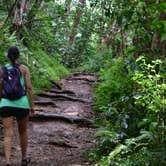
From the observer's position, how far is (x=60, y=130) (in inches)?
375

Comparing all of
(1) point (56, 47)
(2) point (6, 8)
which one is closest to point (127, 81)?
(2) point (6, 8)

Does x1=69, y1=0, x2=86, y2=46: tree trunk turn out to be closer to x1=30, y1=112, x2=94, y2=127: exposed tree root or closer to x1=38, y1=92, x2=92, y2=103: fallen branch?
x1=38, y1=92, x2=92, y2=103: fallen branch

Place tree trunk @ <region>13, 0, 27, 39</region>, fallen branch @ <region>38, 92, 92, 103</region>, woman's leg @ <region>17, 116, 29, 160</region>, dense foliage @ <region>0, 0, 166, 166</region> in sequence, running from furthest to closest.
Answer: tree trunk @ <region>13, 0, 27, 39</region>, fallen branch @ <region>38, 92, 92, 103</region>, woman's leg @ <region>17, 116, 29, 160</region>, dense foliage @ <region>0, 0, 166, 166</region>

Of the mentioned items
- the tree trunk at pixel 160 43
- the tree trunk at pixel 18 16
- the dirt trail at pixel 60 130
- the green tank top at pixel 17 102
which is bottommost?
the dirt trail at pixel 60 130

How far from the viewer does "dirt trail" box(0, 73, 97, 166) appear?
7438mm

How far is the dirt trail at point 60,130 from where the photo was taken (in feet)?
24.4

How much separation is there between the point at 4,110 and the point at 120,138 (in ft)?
Answer: 6.40

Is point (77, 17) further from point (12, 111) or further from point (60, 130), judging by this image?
point (12, 111)

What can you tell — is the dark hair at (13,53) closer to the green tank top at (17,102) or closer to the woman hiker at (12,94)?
the woman hiker at (12,94)

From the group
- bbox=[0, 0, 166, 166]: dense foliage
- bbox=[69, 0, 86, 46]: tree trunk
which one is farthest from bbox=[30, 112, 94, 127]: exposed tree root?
bbox=[69, 0, 86, 46]: tree trunk

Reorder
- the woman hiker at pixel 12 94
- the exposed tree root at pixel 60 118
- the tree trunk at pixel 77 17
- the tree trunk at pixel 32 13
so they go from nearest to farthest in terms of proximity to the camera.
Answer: the woman hiker at pixel 12 94, the exposed tree root at pixel 60 118, the tree trunk at pixel 32 13, the tree trunk at pixel 77 17

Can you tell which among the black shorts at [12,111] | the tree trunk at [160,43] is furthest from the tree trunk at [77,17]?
the black shorts at [12,111]

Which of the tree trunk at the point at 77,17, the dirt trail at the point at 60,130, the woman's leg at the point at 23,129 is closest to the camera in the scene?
the woman's leg at the point at 23,129

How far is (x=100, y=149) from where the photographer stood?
704 centimetres
